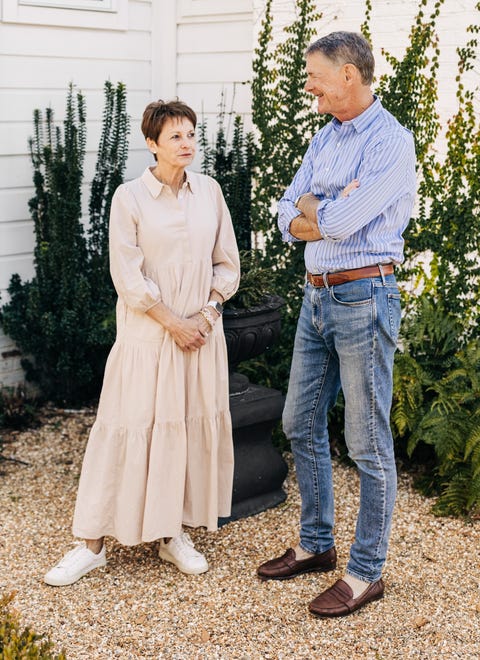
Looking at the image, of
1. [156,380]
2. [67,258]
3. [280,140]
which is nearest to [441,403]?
[156,380]

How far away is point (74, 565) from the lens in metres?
3.87

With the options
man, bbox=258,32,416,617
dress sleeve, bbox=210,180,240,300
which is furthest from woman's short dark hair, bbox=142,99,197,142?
man, bbox=258,32,416,617

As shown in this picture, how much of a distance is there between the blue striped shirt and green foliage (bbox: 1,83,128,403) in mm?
2658

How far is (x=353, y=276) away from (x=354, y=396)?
1.53ft

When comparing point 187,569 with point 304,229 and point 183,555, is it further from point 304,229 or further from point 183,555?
point 304,229

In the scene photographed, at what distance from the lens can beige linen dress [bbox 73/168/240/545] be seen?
3.70 metres

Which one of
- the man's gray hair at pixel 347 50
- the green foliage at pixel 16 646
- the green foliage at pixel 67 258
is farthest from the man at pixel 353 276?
the green foliage at pixel 67 258

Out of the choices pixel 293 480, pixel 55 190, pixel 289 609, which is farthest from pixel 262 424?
pixel 55 190

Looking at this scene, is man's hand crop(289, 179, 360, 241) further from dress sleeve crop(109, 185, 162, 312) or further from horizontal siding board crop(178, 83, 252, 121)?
horizontal siding board crop(178, 83, 252, 121)

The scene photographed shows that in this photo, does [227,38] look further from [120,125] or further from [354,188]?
[354,188]

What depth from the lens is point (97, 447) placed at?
387 centimetres

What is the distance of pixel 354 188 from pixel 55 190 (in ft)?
10.1

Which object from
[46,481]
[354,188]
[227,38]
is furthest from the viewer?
[227,38]

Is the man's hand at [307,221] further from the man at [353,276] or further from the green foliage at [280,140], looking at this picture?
the green foliage at [280,140]
